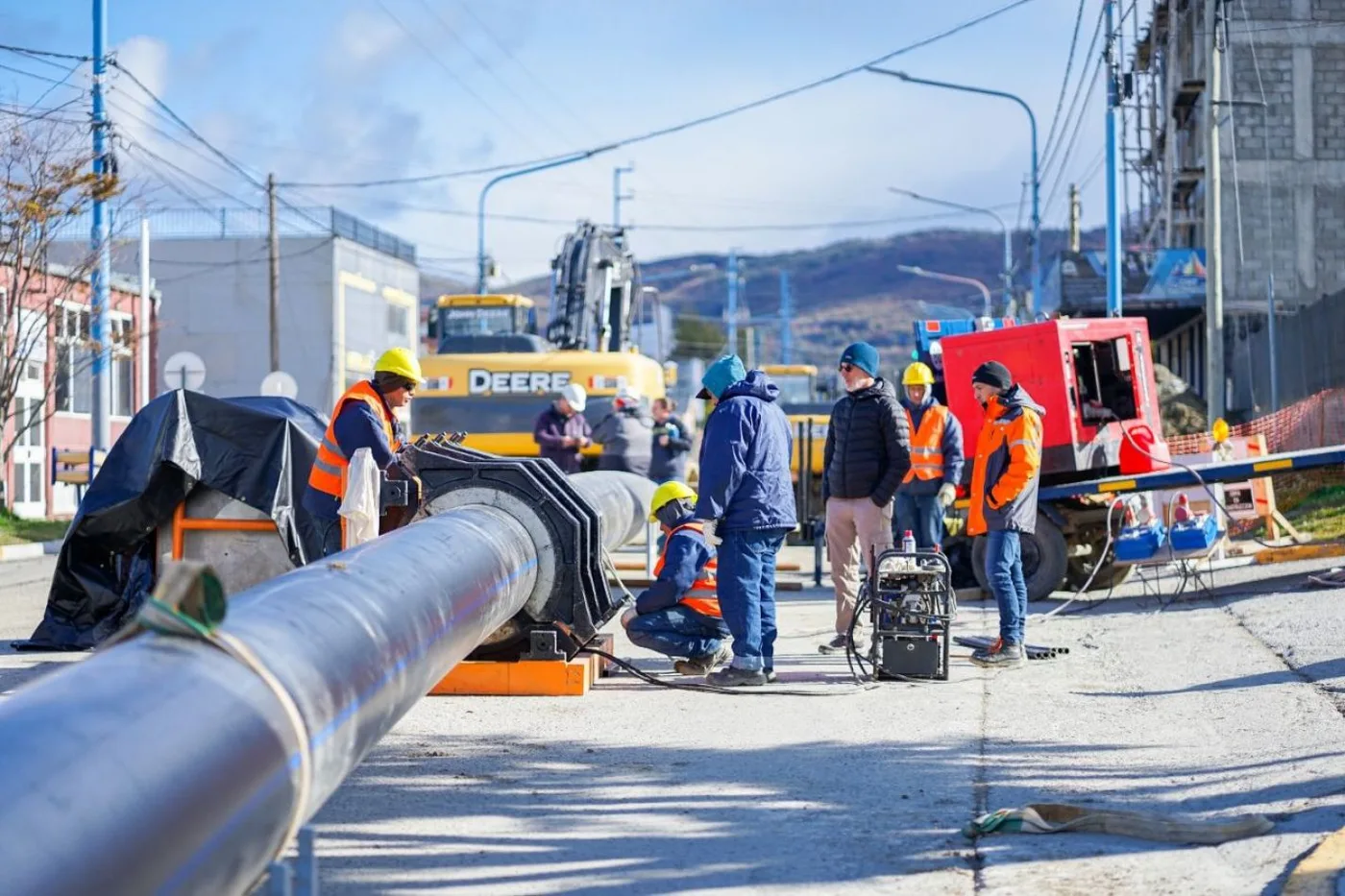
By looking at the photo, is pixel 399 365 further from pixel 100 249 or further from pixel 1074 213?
pixel 1074 213

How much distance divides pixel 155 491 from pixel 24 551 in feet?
39.8

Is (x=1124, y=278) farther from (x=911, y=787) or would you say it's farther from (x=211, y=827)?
(x=211, y=827)

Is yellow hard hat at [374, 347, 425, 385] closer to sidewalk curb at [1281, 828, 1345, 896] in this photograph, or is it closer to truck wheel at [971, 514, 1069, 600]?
sidewalk curb at [1281, 828, 1345, 896]

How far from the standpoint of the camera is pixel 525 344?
23.0 meters

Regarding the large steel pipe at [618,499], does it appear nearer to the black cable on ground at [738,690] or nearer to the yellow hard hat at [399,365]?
the black cable on ground at [738,690]

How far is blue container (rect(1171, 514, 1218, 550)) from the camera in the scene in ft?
42.1

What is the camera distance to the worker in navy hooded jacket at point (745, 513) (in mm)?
8992

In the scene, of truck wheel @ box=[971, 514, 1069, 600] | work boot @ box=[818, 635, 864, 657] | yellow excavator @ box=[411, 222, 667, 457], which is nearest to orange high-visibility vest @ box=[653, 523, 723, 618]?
work boot @ box=[818, 635, 864, 657]

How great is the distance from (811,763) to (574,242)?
60.8 feet

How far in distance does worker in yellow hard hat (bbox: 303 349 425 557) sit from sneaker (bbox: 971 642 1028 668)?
3573 millimetres

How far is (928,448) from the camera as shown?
476 inches

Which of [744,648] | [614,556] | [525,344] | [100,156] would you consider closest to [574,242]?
[525,344]

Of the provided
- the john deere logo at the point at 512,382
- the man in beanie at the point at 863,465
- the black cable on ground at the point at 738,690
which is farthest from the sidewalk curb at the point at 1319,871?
the john deere logo at the point at 512,382

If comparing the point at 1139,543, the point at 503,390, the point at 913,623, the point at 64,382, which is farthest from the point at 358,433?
the point at 64,382
